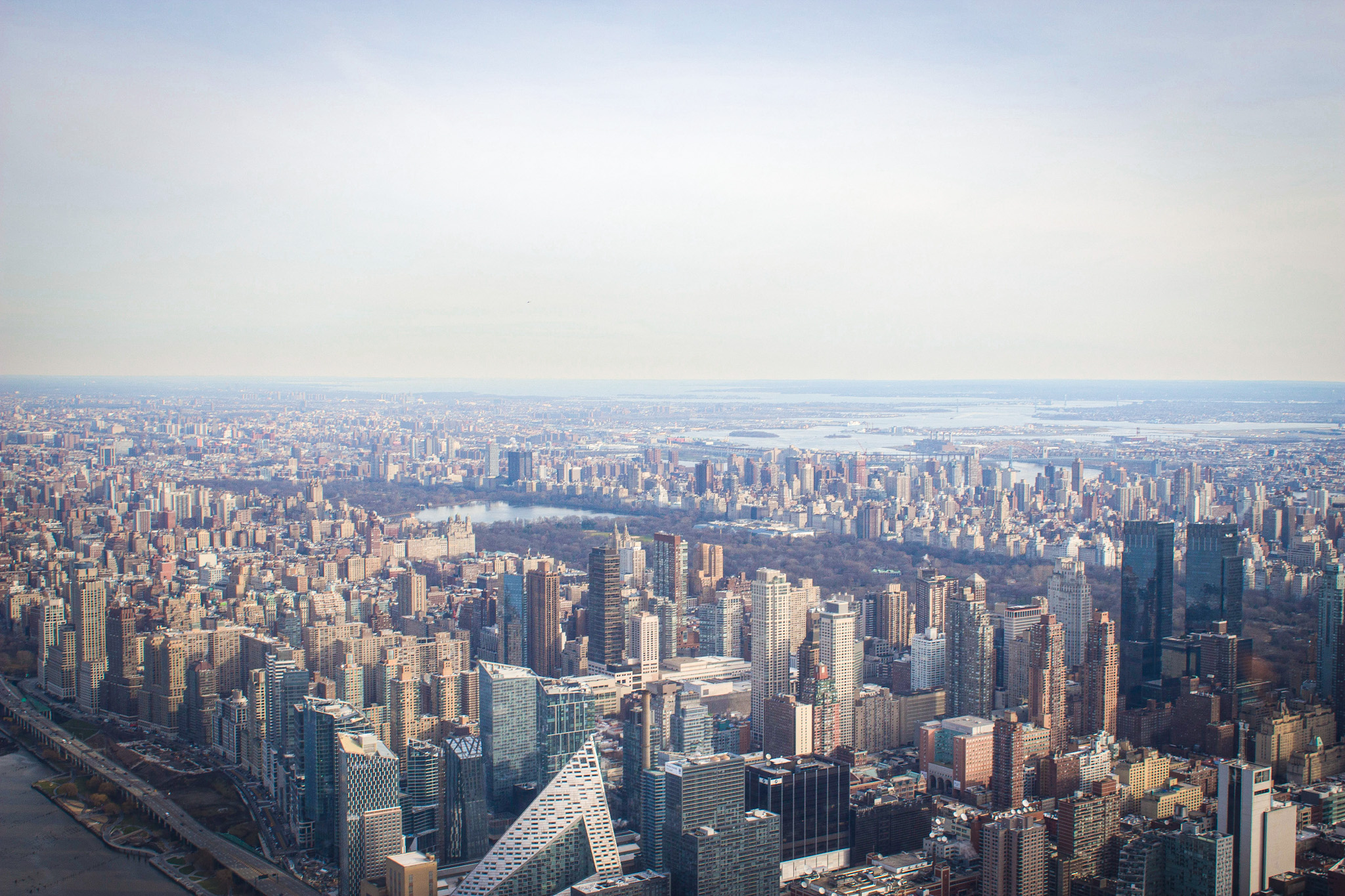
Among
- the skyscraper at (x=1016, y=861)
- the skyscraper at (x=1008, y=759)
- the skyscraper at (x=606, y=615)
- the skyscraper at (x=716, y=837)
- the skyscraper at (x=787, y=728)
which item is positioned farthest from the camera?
the skyscraper at (x=606, y=615)

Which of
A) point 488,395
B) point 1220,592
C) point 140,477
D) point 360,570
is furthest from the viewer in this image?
point 488,395

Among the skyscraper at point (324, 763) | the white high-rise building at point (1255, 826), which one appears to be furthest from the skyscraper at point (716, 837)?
the white high-rise building at point (1255, 826)

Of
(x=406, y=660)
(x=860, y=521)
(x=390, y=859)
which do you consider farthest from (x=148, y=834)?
(x=860, y=521)

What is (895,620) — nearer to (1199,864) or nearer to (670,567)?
(670,567)

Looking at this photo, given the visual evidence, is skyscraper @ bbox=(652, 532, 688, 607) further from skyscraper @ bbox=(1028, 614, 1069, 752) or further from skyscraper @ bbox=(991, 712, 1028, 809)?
skyscraper @ bbox=(991, 712, 1028, 809)

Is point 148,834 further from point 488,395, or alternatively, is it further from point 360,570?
point 488,395

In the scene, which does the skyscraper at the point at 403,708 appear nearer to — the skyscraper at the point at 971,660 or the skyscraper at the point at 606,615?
the skyscraper at the point at 606,615
